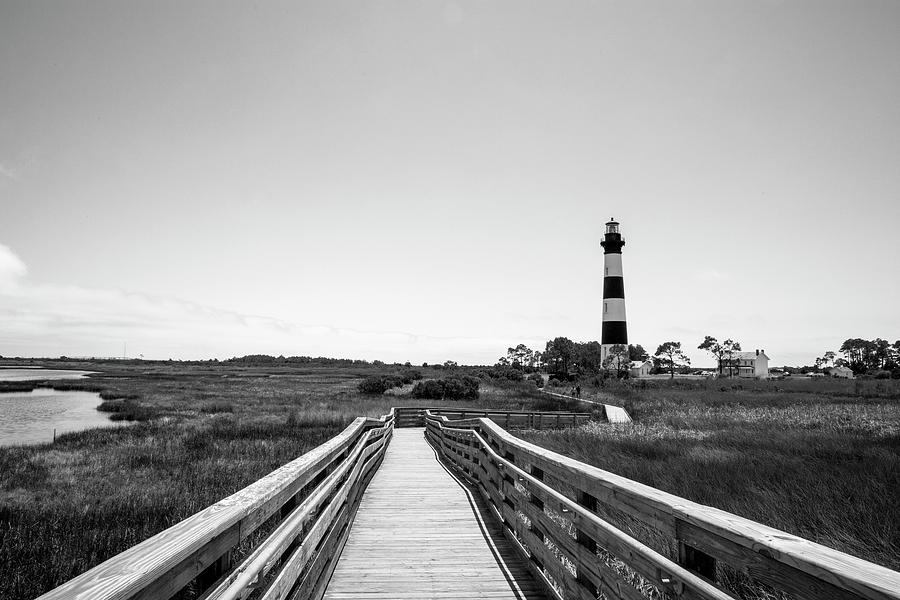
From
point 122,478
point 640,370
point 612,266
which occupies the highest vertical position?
point 612,266

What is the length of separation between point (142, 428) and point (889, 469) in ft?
80.1

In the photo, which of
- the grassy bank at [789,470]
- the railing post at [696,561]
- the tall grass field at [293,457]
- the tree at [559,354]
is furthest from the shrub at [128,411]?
the tree at [559,354]

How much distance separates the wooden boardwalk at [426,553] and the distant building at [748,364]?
4378 inches

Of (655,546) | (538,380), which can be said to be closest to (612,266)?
(538,380)

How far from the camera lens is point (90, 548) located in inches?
270

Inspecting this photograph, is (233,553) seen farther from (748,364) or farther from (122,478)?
(748,364)

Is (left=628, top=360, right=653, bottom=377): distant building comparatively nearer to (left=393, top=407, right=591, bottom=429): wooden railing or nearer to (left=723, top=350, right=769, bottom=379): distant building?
(left=723, top=350, right=769, bottom=379): distant building

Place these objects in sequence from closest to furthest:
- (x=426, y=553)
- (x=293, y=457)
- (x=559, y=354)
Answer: (x=426, y=553)
(x=293, y=457)
(x=559, y=354)

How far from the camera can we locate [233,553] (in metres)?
2.92

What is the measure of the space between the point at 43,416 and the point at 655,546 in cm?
3310

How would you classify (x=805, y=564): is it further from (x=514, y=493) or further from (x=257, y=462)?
(x=257, y=462)

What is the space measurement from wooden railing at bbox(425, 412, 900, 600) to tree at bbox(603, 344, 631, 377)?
48.3 metres

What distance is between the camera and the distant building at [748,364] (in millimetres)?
100938

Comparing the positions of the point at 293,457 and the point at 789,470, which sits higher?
the point at 789,470
